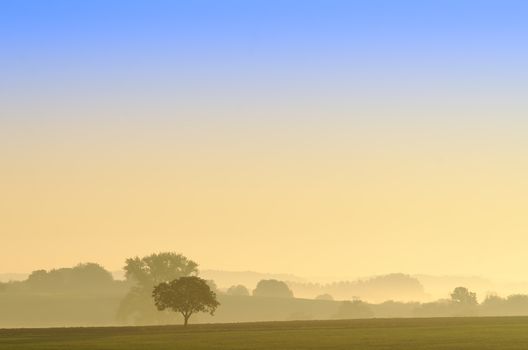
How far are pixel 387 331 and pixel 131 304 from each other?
4030 inches

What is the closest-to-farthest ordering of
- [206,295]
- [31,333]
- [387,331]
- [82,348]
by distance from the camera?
[82,348] < [387,331] < [31,333] < [206,295]

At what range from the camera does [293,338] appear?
96938 millimetres

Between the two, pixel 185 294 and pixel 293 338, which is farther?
pixel 185 294

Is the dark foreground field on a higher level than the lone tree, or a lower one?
lower

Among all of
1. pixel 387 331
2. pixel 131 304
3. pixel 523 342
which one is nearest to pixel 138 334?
pixel 387 331

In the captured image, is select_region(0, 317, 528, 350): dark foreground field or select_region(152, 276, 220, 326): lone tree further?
select_region(152, 276, 220, 326): lone tree

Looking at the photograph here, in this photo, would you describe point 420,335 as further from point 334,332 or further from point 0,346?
point 0,346

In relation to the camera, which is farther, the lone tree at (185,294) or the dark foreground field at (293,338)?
the lone tree at (185,294)

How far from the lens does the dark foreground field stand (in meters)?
85.3

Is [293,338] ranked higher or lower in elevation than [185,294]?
lower

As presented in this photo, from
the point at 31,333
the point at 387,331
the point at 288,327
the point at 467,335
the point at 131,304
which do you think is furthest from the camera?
the point at 131,304

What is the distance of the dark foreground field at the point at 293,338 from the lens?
8531 centimetres

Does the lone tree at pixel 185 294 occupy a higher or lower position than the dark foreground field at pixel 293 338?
higher

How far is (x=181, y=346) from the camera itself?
8612 cm
